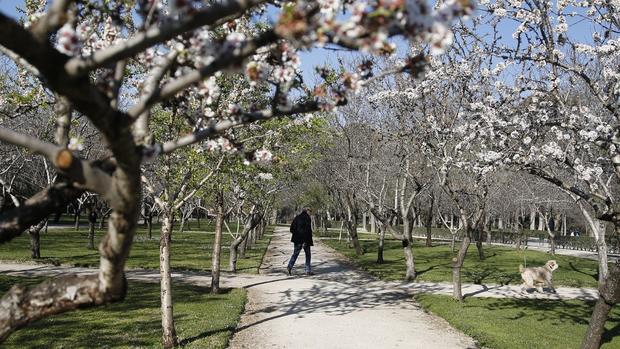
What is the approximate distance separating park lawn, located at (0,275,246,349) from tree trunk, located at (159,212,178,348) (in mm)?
240

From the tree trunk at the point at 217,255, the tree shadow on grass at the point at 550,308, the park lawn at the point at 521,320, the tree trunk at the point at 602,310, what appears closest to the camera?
the tree trunk at the point at 602,310

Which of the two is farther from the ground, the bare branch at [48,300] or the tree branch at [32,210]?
the tree branch at [32,210]

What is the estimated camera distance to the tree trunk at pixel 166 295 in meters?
8.46

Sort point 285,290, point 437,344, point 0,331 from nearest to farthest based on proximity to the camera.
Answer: point 0,331
point 437,344
point 285,290

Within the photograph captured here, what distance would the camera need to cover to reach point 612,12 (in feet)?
27.7

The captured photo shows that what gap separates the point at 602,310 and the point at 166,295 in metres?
7.37

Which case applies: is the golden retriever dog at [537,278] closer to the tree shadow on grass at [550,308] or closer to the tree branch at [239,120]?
the tree shadow on grass at [550,308]

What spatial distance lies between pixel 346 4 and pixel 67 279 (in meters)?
2.89

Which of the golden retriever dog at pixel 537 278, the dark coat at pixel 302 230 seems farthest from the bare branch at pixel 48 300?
the golden retriever dog at pixel 537 278

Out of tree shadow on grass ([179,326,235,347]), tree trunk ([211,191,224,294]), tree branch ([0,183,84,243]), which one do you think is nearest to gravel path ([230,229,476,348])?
tree shadow on grass ([179,326,235,347])

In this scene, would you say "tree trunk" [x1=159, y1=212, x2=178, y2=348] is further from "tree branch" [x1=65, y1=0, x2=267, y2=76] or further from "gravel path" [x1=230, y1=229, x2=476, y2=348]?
"tree branch" [x1=65, y1=0, x2=267, y2=76]

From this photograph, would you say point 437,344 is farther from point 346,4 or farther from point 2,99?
point 2,99

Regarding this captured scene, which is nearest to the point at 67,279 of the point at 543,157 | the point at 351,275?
the point at 543,157

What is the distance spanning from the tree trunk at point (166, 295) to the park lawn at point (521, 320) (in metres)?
5.64
